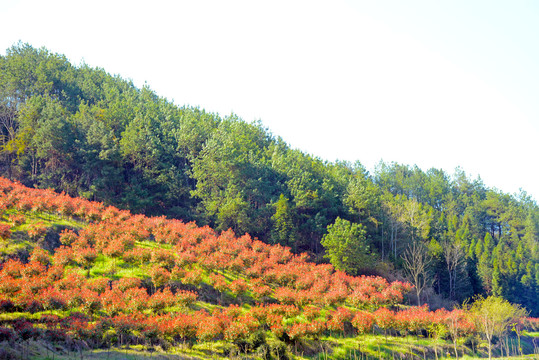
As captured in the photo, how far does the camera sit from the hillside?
14.7 meters

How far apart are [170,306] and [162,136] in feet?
105

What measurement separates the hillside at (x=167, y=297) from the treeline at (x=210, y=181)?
11.0 metres

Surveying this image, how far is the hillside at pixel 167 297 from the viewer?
48.4 ft

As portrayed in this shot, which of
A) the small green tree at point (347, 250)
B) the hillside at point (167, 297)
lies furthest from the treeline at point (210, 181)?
the hillside at point (167, 297)

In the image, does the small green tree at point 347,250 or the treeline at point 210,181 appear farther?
the treeline at point 210,181

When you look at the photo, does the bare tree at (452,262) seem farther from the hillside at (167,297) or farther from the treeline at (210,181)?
the hillside at (167,297)

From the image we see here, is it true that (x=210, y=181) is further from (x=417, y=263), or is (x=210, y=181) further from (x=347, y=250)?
(x=417, y=263)

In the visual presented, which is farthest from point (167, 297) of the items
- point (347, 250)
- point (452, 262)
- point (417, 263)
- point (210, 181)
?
point (452, 262)

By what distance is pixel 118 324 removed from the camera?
575 inches

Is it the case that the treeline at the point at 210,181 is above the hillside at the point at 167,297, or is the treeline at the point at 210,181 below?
above

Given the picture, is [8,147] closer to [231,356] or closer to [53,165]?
[53,165]

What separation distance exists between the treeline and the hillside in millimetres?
11014

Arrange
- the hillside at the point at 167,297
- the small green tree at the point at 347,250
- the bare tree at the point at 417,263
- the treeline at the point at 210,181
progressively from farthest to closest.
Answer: the bare tree at the point at 417,263, the treeline at the point at 210,181, the small green tree at the point at 347,250, the hillside at the point at 167,297

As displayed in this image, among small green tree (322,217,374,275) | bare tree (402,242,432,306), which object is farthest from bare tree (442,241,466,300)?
small green tree (322,217,374,275)
